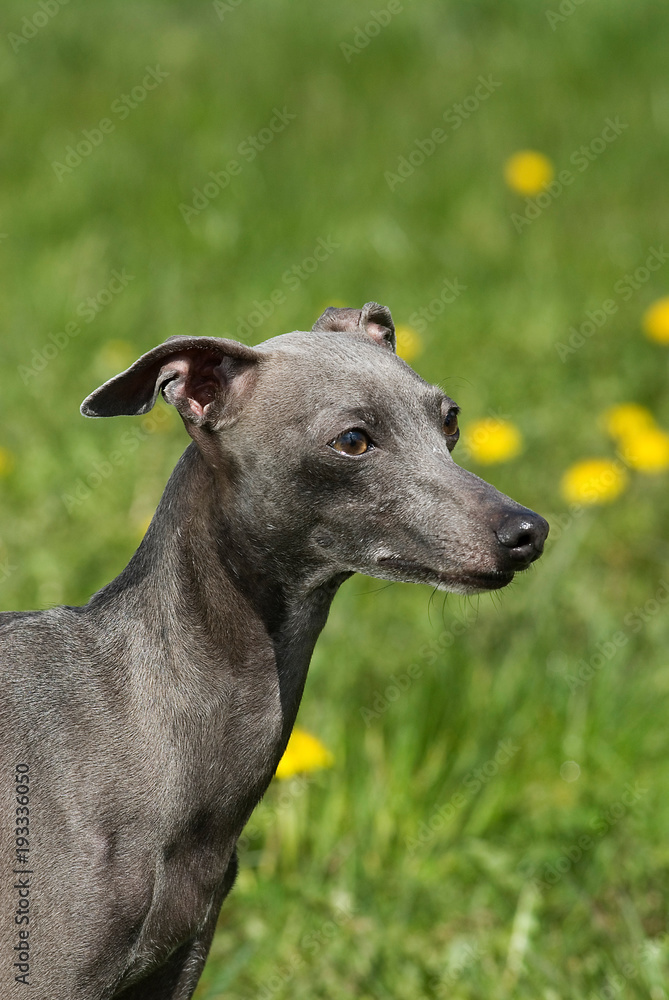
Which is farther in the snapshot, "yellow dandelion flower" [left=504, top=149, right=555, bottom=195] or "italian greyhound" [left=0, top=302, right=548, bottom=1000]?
"yellow dandelion flower" [left=504, top=149, right=555, bottom=195]

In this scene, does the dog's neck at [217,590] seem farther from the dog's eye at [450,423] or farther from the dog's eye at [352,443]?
the dog's eye at [450,423]

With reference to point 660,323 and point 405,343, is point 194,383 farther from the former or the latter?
point 660,323

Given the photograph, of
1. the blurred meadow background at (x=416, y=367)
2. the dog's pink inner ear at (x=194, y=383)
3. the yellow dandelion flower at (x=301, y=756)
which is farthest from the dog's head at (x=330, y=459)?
the yellow dandelion flower at (x=301, y=756)

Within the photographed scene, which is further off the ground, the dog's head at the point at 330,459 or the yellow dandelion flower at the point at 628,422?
the yellow dandelion flower at the point at 628,422

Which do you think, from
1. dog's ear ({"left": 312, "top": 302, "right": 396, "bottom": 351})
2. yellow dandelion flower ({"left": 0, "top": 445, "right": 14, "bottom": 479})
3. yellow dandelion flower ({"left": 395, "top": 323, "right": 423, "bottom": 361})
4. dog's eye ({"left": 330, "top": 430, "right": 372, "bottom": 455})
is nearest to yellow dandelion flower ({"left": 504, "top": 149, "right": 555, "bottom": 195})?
yellow dandelion flower ({"left": 395, "top": 323, "right": 423, "bottom": 361})

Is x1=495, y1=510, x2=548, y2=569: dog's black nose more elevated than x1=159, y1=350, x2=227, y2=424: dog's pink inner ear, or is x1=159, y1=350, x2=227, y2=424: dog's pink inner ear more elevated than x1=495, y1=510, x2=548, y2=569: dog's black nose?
x1=495, y1=510, x2=548, y2=569: dog's black nose

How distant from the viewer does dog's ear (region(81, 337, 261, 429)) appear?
2.26 metres

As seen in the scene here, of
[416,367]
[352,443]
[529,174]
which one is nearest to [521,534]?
[352,443]

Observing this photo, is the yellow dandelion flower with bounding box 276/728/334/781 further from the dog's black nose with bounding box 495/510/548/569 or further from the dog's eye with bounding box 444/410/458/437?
the dog's black nose with bounding box 495/510/548/569

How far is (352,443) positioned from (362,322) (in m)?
0.53

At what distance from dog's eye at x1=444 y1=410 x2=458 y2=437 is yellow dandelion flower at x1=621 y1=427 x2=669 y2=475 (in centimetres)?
242

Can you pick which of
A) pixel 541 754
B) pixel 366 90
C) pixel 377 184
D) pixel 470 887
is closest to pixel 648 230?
pixel 377 184

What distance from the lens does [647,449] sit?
469 cm

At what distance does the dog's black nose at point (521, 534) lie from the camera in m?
2.12
